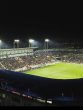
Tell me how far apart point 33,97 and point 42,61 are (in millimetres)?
28647

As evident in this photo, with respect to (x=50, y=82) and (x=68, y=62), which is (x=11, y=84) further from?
(x=68, y=62)

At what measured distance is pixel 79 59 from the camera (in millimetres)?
47000

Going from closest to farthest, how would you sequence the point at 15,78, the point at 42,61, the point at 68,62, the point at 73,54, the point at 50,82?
the point at 50,82 → the point at 15,78 → the point at 42,61 → the point at 68,62 → the point at 73,54

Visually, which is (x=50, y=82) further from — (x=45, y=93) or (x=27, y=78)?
(x=27, y=78)

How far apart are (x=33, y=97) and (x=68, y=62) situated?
33.4 metres

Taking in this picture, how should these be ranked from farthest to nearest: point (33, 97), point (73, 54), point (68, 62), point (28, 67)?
point (73, 54) → point (68, 62) → point (28, 67) → point (33, 97)

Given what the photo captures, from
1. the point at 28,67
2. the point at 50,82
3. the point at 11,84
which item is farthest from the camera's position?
the point at 28,67

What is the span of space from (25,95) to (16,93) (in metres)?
0.91

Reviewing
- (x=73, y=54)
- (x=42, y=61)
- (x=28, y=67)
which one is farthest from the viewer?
(x=73, y=54)

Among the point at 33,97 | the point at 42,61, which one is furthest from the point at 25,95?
the point at 42,61

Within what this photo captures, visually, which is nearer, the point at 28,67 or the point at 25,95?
the point at 25,95

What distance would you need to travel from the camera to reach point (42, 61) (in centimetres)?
4141

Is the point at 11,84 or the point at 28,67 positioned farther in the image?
the point at 28,67

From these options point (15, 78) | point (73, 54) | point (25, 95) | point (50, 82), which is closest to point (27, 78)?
point (15, 78)
